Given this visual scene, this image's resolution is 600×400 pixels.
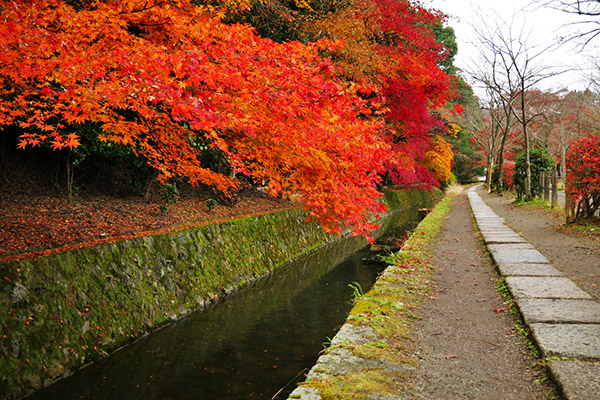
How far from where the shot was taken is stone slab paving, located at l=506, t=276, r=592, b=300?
4250 millimetres

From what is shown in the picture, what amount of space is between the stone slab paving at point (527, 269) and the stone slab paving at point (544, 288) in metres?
0.20

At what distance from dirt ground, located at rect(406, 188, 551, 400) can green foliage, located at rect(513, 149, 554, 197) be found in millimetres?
16199

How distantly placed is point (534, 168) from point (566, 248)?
13701 millimetres

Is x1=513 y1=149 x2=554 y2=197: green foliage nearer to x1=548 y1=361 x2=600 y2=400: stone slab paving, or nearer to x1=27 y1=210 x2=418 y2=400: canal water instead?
x1=27 y1=210 x2=418 y2=400: canal water

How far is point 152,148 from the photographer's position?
26.1 feet

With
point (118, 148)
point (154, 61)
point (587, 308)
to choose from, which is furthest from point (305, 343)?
point (118, 148)

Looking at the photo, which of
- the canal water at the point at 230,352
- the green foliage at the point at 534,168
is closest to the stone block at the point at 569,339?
the canal water at the point at 230,352

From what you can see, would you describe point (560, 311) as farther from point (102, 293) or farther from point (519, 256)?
point (102, 293)

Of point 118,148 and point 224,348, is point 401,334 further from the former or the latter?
point 118,148

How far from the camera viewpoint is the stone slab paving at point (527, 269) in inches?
208

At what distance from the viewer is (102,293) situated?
4.91 m

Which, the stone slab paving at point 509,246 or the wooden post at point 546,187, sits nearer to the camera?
the stone slab paving at point 509,246

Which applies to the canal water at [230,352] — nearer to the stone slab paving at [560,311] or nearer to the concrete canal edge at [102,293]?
the concrete canal edge at [102,293]

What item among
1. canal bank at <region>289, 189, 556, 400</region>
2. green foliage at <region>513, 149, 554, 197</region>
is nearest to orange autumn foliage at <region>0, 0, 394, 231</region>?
canal bank at <region>289, 189, 556, 400</region>
